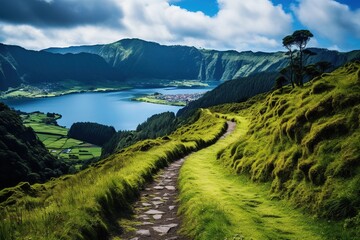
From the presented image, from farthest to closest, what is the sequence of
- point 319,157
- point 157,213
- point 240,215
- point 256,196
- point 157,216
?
point 256,196, point 157,213, point 157,216, point 319,157, point 240,215

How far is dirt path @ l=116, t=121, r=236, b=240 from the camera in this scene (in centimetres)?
1403

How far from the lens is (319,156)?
1620 centimetres

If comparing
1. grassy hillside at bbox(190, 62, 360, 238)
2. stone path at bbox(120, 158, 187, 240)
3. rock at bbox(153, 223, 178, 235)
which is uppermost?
grassy hillside at bbox(190, 62, 360, 238)

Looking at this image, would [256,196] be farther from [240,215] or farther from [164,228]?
[164,228]

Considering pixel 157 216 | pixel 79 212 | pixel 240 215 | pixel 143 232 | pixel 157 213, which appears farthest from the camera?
pixel 157 213

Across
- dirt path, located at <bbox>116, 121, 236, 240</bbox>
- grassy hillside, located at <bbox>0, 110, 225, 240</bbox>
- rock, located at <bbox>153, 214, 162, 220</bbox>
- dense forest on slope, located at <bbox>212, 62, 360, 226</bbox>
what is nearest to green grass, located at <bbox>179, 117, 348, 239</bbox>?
dirt path, located at <bbox>116, 121, 236, 240</bbox>

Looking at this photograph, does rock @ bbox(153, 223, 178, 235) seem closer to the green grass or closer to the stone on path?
the stone on path

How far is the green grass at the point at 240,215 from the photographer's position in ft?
40.7

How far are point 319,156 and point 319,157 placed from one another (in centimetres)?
7

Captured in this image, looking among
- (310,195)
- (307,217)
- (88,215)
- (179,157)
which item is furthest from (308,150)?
(179,157)

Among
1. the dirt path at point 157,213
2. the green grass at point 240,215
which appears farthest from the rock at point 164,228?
the green grass at point 240,215

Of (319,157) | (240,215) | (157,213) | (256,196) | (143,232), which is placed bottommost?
(157,213)

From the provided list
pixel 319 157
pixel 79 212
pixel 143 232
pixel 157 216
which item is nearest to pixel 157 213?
pixel 157 216

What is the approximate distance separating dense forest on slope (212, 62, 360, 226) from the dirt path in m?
5.32
